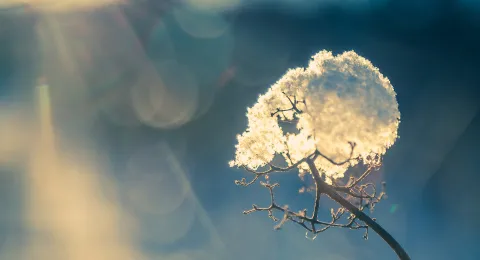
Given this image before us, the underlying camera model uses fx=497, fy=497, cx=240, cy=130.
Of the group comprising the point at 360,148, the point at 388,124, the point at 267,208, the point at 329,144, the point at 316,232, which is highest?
the point at 388,124

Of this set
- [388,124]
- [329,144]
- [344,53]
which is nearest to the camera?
[329,144]

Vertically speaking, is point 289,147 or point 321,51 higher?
point 321,51

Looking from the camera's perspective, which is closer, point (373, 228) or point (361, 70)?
point (373, 228)

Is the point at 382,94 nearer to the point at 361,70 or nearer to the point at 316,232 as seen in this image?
the point at 361,70

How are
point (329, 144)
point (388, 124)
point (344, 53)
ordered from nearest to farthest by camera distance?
point (329, 144) < point (388, 124) < point (344, 53)

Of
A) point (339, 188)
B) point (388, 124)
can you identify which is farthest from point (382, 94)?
point (339, 188)

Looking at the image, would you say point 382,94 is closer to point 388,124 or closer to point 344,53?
point 388,124
